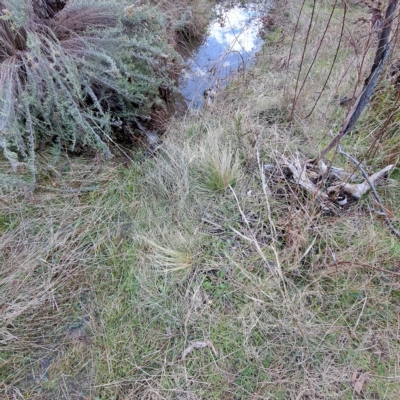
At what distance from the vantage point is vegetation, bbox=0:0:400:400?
1.37m

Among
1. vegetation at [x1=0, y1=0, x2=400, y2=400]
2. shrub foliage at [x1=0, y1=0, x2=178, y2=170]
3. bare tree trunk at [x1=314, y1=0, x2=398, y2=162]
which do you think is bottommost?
vegetation at [x1=0, y1=0, x2=400, y2=400]

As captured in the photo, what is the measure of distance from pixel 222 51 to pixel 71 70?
245 cm

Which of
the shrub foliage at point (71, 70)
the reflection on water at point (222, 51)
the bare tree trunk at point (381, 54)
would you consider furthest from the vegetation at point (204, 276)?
the reflection on water at point (222, 51)

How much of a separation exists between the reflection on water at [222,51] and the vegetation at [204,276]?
4.14 ft

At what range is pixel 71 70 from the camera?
6.30 feet

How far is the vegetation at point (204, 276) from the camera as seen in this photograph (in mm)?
1365

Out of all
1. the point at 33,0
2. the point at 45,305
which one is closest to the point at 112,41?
the point at 33,0

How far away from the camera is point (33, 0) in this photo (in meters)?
2.25

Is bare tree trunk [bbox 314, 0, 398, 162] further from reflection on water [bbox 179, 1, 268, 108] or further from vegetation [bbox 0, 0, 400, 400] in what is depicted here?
reflection on water [bbox 179, 1, 268, 108]

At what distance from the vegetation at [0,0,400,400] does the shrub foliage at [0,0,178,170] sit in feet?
0.81

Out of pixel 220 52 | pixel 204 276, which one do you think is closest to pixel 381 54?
pixel 204 276

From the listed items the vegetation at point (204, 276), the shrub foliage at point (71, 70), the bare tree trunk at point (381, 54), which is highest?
the bare tree trunk at point (381, 54)

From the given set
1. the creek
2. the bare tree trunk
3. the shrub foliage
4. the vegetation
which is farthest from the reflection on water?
the bare tree trunk

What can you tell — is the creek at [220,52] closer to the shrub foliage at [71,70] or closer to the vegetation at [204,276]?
the shrub foliage at [71,70]
